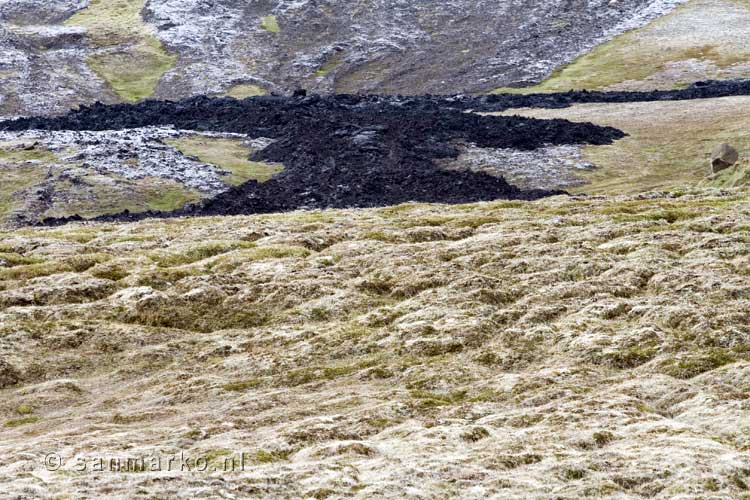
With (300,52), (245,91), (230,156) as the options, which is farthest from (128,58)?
(230,156)

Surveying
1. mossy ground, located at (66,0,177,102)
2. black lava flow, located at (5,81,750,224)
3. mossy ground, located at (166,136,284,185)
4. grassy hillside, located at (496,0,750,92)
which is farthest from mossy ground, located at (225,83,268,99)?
mossy ground, located at (166,136,284,185)

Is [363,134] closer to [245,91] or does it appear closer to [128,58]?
[245,91]

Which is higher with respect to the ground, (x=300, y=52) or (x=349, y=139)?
(x=300, y=52)

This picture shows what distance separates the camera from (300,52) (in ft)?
620

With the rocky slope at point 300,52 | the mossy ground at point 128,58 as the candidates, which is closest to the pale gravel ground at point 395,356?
the rocky slope at point 300,52

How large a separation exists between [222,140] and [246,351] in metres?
80.9

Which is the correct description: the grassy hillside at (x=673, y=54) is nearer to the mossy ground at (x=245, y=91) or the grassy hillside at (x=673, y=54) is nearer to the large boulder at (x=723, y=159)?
the mossy ground at (x=245, y=91)

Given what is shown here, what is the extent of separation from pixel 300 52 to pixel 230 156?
91706mm

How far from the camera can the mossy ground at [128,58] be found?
6718 inches

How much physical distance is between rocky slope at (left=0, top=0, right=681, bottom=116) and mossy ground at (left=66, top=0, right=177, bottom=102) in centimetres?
27

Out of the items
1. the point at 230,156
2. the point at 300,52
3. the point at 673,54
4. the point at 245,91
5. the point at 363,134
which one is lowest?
the point at 230,156

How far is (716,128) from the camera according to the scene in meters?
106

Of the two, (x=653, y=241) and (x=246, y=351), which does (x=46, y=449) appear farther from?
(x=653, y=241)

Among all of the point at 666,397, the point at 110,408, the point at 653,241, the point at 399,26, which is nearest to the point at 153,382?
the point at 110,408
